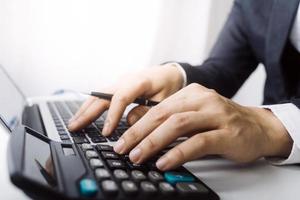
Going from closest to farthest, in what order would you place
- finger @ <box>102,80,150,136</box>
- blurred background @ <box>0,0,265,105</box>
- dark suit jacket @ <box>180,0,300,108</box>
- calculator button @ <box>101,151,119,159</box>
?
calculator button @ <box>101,151,119,159</box>, finger @ <box>102,80,150,136</box>, dark suit jacket @ <box>180,0,300,108</box>, blurred background @ <box>0,0,265,105</box>

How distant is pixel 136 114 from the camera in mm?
514

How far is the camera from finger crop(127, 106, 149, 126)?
20.1 inches

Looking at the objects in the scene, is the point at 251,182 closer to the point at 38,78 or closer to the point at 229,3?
the point at 38,78

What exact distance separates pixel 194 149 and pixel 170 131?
3cm

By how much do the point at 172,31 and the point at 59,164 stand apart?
3.76 ft

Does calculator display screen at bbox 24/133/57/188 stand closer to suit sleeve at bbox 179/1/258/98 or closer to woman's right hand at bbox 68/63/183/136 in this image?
woman's right hand at bbox 68/63/183/136

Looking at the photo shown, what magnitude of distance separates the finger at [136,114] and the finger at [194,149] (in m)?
0.17

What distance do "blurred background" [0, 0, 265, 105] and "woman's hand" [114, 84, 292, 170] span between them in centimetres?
88

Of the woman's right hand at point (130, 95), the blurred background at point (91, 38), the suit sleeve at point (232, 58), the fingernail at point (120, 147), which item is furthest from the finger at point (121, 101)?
the blurred background at point (91, 38)

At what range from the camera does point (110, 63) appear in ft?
4.17

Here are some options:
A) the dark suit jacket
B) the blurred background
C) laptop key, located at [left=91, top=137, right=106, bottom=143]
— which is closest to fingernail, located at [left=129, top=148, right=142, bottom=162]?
laptop key, located at [left=91, top=137, right=106, bottom=143]

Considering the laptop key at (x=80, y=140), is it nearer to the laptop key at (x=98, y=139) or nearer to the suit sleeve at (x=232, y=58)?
the laptop key at (x=98, y=139)

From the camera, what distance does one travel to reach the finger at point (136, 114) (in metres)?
0.51

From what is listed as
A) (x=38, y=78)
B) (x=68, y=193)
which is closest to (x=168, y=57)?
(x=38, y=78)
